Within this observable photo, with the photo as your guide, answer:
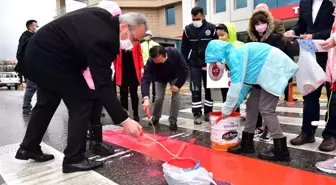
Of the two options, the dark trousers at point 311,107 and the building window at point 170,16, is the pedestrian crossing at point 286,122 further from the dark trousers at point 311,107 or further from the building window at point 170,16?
the building window at point 170,16

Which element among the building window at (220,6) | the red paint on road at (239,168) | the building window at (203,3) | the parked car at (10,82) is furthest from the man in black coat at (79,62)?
the parked car at (10,82)

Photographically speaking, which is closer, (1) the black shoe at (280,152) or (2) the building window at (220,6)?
(1) the black shoe at (280,152)

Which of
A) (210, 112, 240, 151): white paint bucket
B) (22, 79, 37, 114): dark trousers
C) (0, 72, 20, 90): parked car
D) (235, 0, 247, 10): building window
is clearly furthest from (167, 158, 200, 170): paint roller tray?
(0, 72, 20, 90): parked car

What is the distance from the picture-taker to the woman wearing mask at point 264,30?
3586 millimetres

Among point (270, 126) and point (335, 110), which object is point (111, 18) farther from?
point (335, 110)

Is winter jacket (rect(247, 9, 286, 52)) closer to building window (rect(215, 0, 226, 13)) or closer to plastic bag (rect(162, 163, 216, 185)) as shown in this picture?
plastic bag (rect(162, 163, 216, 185))

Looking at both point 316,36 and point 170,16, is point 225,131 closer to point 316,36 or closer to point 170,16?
point 316,36

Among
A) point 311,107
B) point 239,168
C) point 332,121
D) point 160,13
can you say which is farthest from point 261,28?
point 160,13

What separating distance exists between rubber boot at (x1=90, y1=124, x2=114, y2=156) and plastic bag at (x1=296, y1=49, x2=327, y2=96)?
7.29 feet

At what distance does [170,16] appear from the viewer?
2781cm

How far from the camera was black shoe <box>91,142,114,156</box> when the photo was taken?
135 inches

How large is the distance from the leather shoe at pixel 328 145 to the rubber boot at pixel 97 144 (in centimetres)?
229

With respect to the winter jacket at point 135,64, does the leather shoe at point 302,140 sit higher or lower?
lower

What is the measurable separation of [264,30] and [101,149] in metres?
2.37
